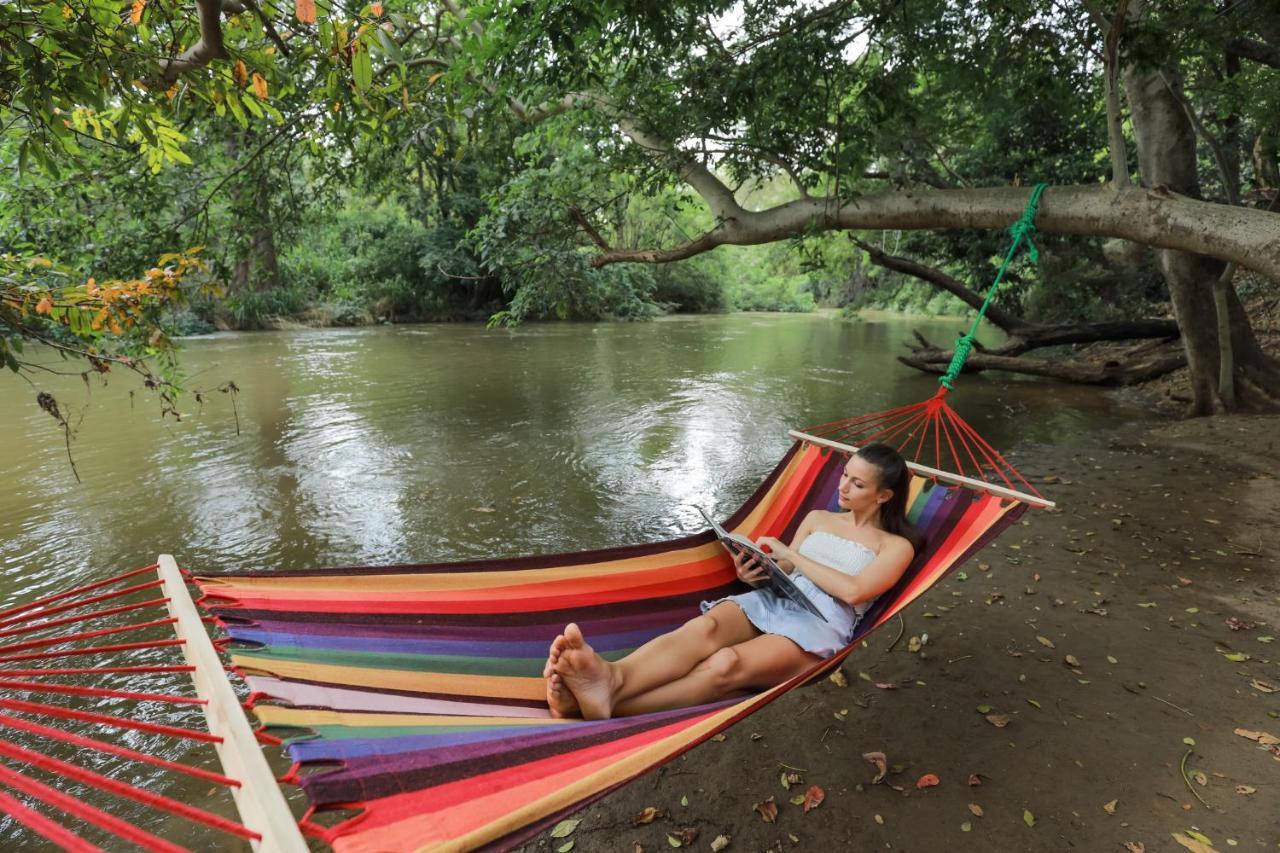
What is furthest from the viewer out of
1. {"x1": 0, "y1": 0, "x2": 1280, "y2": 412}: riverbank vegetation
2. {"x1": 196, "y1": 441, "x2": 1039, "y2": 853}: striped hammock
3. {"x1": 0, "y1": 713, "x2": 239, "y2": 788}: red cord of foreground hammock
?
{"x1": 0, "y1": 0, "x2": 1280, "y2": 412}: riverbank vegetation

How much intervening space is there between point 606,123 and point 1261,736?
3908mm

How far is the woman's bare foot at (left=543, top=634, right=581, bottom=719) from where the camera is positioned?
1.45 meters

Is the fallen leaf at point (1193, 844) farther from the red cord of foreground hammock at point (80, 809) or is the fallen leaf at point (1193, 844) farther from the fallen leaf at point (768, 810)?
the red cord of foreground hammock at point (80, 809)

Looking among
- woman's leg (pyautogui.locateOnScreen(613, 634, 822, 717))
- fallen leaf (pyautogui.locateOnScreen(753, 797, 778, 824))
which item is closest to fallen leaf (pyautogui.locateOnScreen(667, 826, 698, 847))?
fallen leaf (pyautogui.locateOnScreen(753, 797, 778, 824))

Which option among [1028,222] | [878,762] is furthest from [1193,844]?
[1028,222]

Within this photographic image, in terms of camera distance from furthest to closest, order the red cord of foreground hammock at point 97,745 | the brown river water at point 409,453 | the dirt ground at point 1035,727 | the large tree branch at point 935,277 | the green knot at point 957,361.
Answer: the large tree branch at point 935,277
the brown river water at point 409,453
the green knot at point 957,361
the dirt ground at point 1035,727
the red cord of foreground hammock at point 97,745

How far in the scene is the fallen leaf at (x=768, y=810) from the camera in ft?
5.32

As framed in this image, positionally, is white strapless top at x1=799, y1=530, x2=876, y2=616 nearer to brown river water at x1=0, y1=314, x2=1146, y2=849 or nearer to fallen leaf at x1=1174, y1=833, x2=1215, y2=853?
fallen leaf at x1=1174, y1=833, x2=1215, y2=853

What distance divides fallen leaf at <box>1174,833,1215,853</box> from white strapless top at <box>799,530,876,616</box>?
0.80 m

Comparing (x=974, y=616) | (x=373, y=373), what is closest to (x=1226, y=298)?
(x=974, y=616)

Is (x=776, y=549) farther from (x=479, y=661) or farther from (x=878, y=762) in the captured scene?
(x=479, y=661)

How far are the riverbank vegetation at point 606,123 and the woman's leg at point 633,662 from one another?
1.24 meters

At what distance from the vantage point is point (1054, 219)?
3258 millimetres

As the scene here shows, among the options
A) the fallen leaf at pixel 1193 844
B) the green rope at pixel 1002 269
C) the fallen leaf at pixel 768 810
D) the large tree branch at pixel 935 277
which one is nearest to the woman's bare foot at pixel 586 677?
the fallen leaf at pixel 768 810
